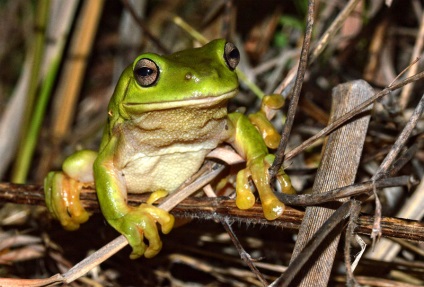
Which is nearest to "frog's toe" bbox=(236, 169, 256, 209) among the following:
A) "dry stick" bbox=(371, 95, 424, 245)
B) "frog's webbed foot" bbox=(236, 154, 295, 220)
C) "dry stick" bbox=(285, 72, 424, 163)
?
"frog's webbed foot" bbox=(236, 154, 295, 220)

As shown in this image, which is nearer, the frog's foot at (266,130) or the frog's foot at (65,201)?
the frog's foot at (266,130)

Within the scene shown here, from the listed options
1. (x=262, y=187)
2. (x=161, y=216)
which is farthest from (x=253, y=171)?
(x=161, y=216)

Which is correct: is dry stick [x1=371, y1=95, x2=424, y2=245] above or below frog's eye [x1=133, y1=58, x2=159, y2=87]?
below

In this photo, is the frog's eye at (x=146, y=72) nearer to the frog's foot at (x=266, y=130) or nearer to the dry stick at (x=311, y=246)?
the frog's foot at (x=266, y=130)

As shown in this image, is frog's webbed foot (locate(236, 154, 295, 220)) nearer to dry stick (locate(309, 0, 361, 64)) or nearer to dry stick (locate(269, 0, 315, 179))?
dry stick (locate(269, 0, 315, 179))

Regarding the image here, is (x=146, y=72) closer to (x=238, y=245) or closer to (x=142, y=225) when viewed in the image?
(x=142, y=225)

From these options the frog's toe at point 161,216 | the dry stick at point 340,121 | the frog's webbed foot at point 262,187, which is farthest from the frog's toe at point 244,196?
the frog's toe at point 161,216
